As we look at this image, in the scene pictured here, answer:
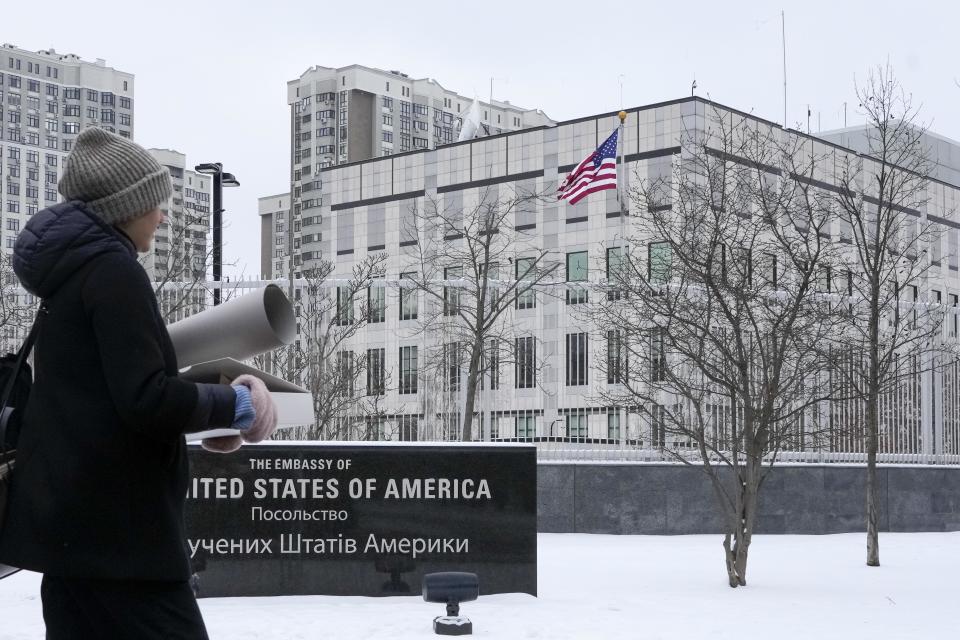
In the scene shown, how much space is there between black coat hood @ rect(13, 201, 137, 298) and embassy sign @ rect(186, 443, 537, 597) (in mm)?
7315

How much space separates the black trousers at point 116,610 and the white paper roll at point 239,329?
0.54 metres

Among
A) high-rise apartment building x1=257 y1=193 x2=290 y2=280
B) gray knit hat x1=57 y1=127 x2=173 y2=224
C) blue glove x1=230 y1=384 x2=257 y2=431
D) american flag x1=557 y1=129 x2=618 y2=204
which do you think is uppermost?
high-rise apartment building x1=257 y1=193 x2=290 y2=280

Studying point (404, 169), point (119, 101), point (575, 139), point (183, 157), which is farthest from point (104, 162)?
point (119, 101)

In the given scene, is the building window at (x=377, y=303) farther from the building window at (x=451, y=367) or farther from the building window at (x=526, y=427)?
the building window at (x=526, y=427)

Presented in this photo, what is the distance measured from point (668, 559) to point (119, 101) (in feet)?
594

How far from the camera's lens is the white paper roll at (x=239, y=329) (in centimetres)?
286

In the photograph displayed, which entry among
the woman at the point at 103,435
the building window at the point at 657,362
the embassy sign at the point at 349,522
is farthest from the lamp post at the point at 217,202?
the woman at the point at 103,435

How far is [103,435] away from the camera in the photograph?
270 cm

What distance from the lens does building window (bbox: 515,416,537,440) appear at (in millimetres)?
16305

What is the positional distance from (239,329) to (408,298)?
14.1 metres

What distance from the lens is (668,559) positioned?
1338cm

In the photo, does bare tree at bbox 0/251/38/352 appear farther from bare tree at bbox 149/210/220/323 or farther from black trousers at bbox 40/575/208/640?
black trousers at bbox 40/575/208/640

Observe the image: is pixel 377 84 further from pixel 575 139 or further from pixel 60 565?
pixel 60 565

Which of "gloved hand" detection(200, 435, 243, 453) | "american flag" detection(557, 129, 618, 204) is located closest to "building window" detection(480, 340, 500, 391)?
"american flag" detection(557, 129, 618, 204)
